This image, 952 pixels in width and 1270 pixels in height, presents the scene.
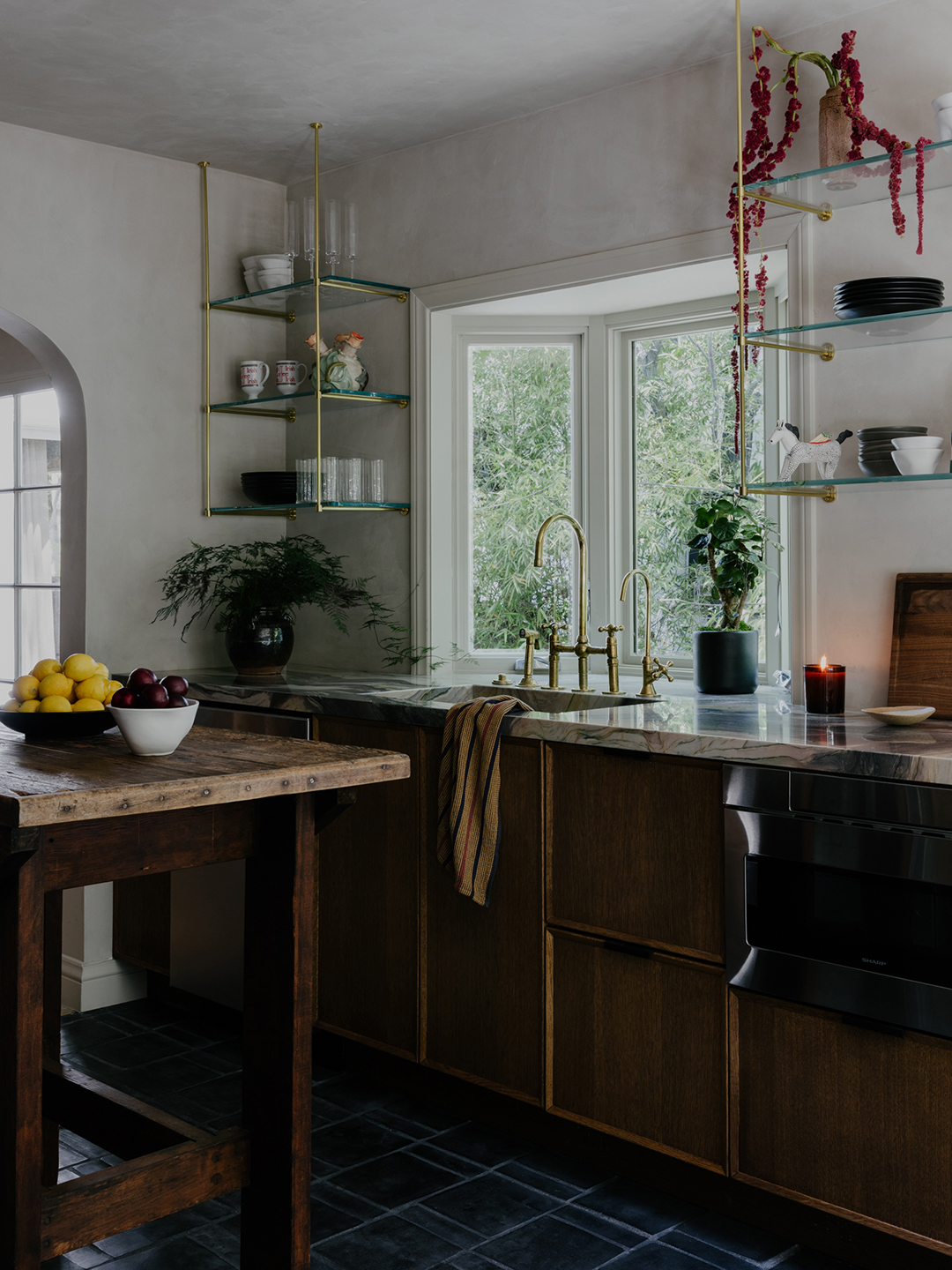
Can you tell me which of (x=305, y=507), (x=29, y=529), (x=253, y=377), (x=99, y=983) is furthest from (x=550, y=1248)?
(x=29, y=529)

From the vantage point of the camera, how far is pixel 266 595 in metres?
3.82

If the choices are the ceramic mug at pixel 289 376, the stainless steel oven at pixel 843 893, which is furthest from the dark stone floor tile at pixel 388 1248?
the ceramic mug at pixel 289 376

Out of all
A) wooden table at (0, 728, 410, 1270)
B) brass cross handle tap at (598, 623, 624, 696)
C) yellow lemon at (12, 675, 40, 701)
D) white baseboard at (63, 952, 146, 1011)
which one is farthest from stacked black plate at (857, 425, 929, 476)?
white baseboard at (63, 952, 146, 1011)

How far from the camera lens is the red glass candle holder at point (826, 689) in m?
2.69

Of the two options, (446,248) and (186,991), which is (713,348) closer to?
(446,248)

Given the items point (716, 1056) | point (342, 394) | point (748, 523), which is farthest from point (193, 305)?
point (716, 1056)

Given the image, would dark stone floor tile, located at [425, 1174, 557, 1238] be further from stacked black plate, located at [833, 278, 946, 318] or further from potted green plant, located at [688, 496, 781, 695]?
stacked black plate, located at [833, 278, 946, 318]

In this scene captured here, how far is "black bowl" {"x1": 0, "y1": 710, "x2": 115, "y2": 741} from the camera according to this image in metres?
2.19

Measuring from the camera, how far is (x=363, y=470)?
12.6ft

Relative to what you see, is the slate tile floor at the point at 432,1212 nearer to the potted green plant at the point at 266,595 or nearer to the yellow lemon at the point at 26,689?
the yellow lemon at the point at 26,689

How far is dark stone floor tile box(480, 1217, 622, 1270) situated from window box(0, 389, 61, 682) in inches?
141

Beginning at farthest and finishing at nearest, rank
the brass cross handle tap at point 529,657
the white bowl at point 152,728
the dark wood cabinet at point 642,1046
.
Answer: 1. the brass cross handle tap at point 529,657
2. the dark wood cabinet at point 642,1046
3. the white bowl at point 152,728

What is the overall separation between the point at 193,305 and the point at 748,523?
204 centimetres

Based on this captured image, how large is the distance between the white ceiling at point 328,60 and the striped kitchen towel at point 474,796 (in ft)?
5.49
